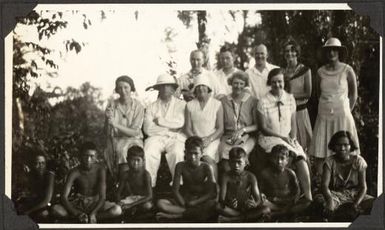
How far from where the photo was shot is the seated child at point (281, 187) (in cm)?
318

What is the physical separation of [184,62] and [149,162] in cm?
53

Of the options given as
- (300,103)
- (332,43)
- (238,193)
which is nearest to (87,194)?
(238,193)

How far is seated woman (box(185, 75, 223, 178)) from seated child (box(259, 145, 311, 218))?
0.27 meters

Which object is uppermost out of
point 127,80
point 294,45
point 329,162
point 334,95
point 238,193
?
point 294,45

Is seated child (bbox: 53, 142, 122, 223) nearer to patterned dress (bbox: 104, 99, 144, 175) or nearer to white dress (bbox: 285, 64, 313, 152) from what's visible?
patterned dress (bbox: 104, 99, 144, 175)

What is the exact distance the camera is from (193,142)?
3.17 m

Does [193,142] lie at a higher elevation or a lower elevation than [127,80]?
lower

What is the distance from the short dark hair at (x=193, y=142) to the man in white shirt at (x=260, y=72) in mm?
356

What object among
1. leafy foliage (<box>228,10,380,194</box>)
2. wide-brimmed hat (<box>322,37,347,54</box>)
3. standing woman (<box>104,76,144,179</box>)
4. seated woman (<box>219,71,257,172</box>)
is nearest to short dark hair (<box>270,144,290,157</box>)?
seated woman (<box>219,71,257,172</box>)

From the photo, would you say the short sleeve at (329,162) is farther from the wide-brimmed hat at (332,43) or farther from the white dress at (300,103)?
the wide-brimmed hat at (332,43)

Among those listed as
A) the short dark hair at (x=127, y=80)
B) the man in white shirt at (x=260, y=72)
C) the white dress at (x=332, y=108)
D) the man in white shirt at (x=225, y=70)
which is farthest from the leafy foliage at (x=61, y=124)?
the white dress at (x=332, y=108)

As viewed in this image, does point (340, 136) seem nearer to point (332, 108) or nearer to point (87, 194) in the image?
point (332, 108)

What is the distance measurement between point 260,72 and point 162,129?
0.56m

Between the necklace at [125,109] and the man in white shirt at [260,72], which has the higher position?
the man in white shirt at [260,72]
